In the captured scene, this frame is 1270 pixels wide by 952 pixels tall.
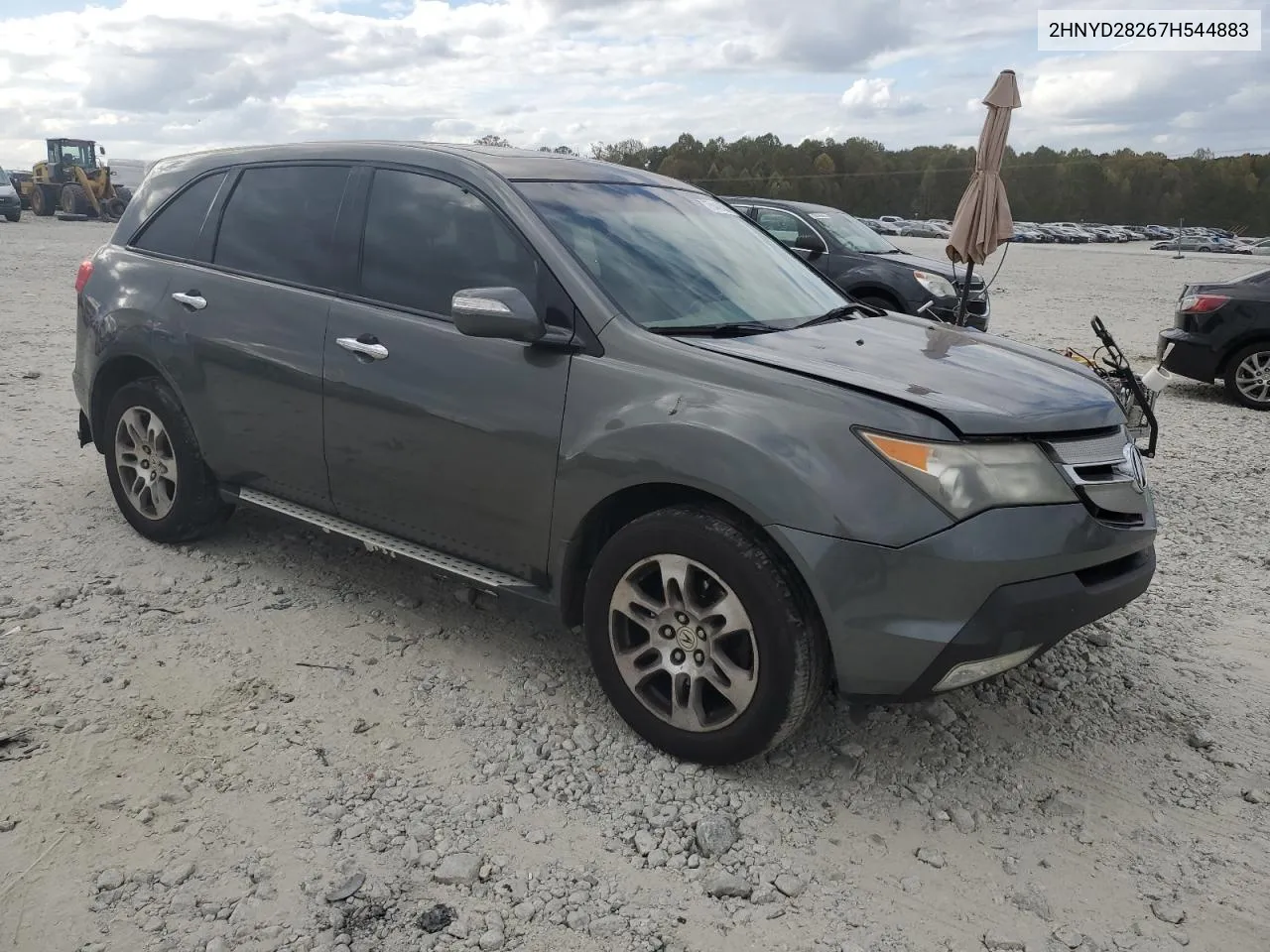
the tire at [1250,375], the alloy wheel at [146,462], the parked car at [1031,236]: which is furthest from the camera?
the parked car at [1031,236]

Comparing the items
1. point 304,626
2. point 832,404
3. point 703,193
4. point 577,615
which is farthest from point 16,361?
point 832,404

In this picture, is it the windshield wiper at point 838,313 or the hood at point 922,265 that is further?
the hood at point 922,265

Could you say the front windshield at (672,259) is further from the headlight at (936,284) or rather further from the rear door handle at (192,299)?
the headlight at (936,284)

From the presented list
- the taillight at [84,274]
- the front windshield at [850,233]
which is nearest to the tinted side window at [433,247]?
the taillight at [84,274]

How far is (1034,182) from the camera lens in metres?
104

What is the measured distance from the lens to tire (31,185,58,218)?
129ft

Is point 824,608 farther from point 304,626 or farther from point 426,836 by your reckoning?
point 304,626

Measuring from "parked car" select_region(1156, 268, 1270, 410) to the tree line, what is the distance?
8610 centimetres

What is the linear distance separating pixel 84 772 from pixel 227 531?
2091 millimetres

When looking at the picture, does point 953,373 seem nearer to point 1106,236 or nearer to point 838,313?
point 838,313

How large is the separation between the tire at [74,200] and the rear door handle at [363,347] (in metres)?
40.3

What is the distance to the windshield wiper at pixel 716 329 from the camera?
327cm

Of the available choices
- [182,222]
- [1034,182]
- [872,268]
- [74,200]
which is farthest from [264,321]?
[1034,182]

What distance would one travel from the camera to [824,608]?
109 inches
